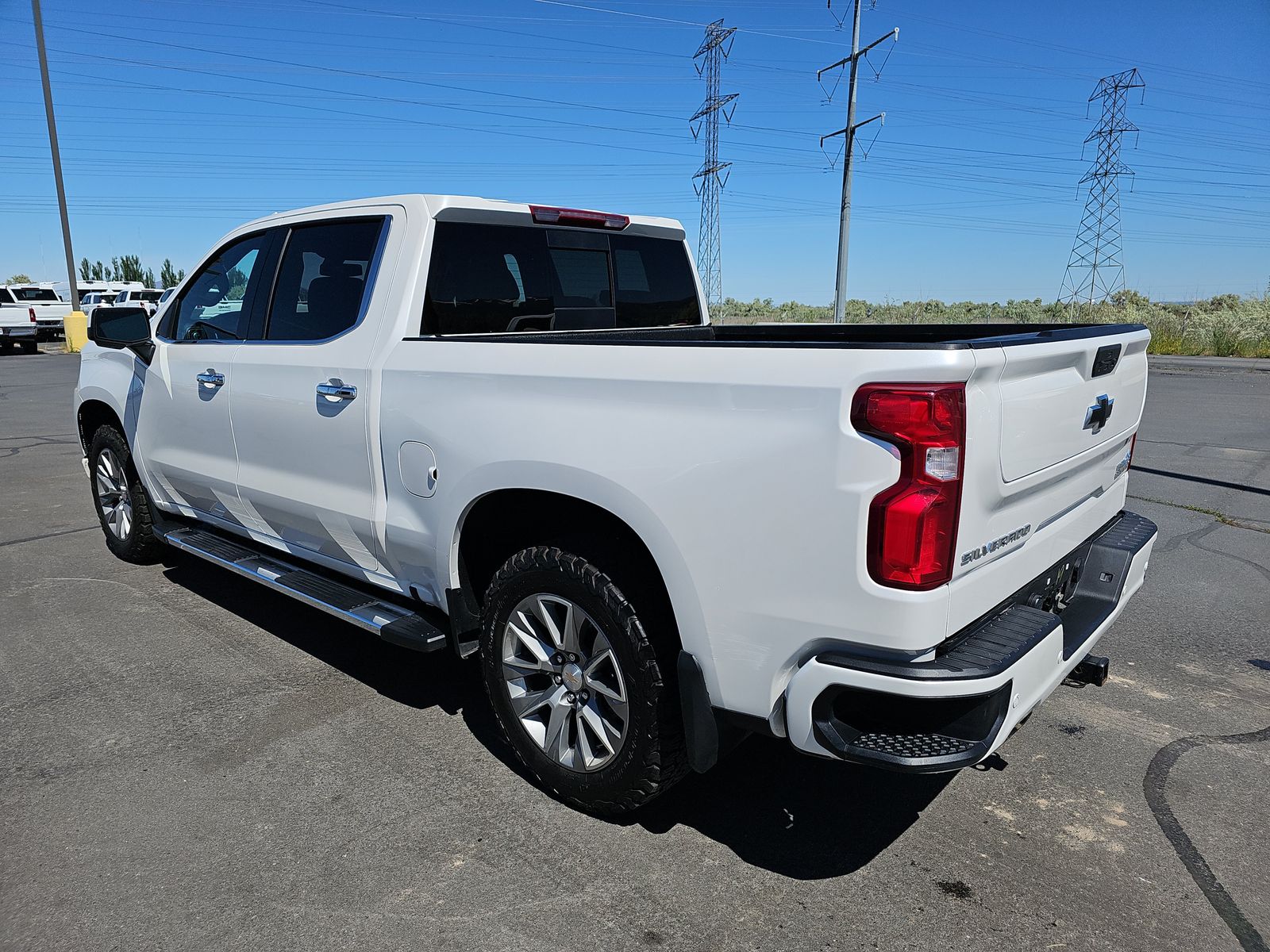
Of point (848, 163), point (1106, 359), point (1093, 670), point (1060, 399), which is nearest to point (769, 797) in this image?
point (1093, 670)

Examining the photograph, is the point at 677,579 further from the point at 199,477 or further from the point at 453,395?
the point at 199,477

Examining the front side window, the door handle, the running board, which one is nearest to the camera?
the running board

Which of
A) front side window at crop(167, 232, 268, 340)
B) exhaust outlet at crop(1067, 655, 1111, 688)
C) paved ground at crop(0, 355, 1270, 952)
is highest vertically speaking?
front side window at crop(167, 232, 268, 340)

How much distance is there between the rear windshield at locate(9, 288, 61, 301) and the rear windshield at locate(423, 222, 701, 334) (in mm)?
35078

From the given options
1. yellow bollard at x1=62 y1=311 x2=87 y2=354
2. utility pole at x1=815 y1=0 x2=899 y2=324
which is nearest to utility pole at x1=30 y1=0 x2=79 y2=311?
yellow bollard at x1=62 y1=311 x2=87 y2=354

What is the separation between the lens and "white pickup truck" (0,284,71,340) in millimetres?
29578

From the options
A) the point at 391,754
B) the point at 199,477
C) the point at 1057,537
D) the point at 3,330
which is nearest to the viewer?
the point at 1057,537

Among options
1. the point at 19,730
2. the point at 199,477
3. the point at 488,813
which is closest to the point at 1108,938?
the point at 488,813

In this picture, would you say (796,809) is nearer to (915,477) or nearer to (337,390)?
(915,477)

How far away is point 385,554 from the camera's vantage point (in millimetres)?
3533

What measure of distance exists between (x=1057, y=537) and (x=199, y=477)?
13.3 feet

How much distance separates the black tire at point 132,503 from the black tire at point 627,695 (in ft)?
11.2

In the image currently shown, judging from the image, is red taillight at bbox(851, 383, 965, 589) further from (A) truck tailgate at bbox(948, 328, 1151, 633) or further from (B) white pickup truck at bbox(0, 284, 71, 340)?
(B) white pickup truck at bbox(0, 284, 71, 340)

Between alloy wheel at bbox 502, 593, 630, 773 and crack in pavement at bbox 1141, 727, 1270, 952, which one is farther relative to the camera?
alloy wheel at bbox 502, 593, 630, 773
